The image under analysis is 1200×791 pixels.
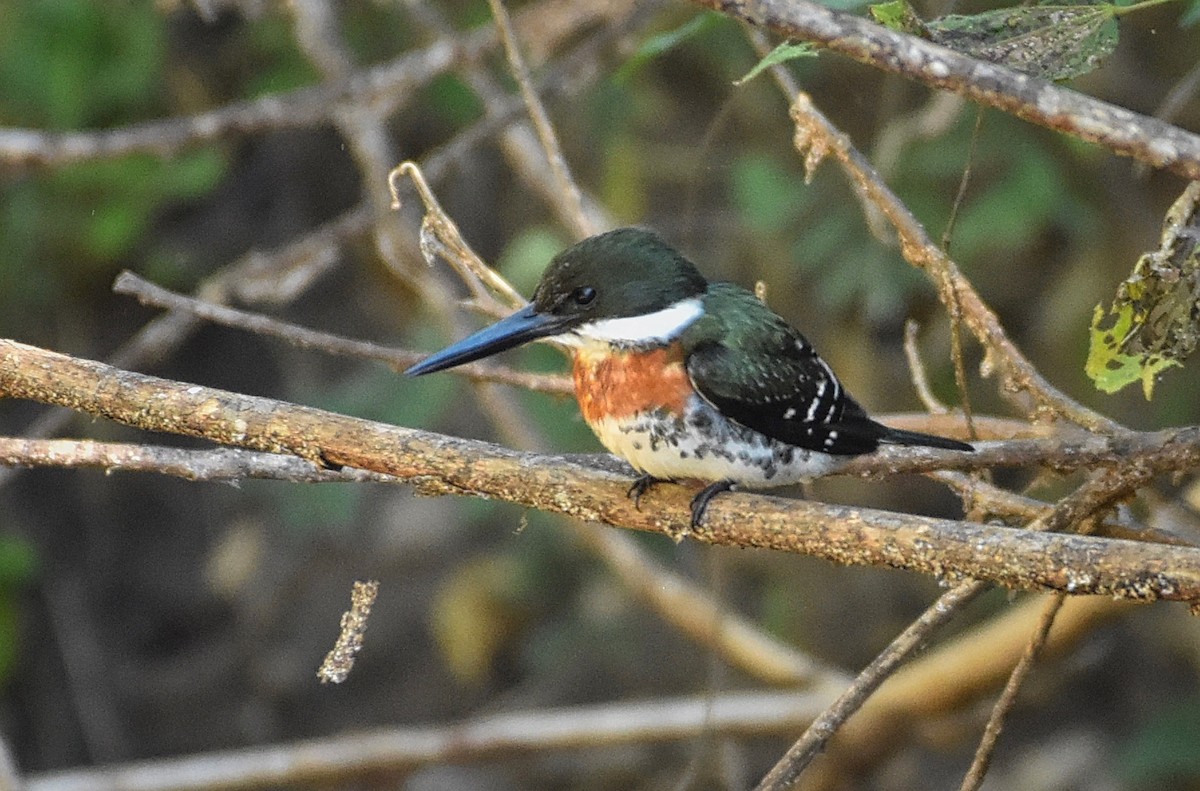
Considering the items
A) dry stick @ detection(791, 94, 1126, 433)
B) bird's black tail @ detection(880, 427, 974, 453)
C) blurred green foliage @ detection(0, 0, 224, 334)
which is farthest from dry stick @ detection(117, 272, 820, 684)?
blurred green foliage @ detection(0, 0, 224, 334)

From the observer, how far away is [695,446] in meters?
2.14

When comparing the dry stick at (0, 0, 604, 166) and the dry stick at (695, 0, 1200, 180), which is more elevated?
the dry stick at (0, 0, 604, 166)

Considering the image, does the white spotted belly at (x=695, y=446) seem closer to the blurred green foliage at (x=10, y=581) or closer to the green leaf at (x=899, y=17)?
the green leaf at (x=899, y=17)

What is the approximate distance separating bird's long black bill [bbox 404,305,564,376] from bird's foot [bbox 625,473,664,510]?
28 cm

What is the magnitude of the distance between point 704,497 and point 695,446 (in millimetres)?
172

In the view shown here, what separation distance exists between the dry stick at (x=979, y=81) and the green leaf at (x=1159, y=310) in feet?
1.56

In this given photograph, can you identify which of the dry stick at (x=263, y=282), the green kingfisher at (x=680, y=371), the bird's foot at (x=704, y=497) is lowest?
the bird's foot at (x=704, y=497)

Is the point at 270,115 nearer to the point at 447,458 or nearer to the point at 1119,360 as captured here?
the point at 447,458

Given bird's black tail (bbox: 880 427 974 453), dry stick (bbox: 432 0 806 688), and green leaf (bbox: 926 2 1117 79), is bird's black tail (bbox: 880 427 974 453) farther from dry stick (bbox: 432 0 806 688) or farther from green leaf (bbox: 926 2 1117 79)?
dry stick (bbox: 432 0 806 688)

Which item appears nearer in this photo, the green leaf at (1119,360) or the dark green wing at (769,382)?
the green leaf at (1119,360)

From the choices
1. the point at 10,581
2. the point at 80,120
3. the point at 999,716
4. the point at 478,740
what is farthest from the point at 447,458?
the point at 10,581

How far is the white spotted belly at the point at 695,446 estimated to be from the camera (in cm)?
212

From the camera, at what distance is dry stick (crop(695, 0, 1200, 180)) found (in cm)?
134

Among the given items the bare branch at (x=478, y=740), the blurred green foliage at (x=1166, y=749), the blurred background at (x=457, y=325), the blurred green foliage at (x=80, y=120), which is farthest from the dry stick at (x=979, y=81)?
the blurred green foliage at (x=80, y=120)
